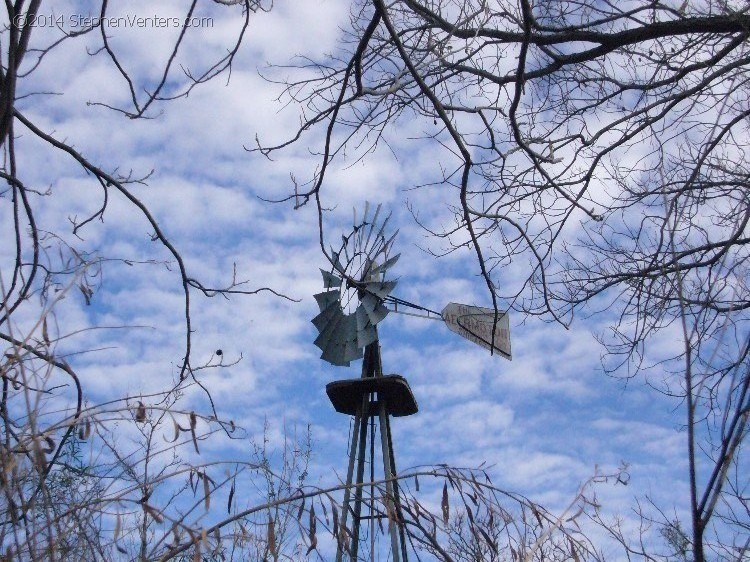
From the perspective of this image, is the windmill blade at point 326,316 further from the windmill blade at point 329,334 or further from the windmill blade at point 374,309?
the windmill blade at point 374,309

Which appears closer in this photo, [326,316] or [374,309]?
[374,309]

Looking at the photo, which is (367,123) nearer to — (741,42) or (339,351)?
(741,42)

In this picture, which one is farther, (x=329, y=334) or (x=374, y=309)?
(x=329, y=334)

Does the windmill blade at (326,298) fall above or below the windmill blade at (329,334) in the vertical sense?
above

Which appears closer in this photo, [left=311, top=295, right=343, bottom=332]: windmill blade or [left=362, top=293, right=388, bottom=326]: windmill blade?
[left=362, top=293, right=388, bottom=326]: windmill blade

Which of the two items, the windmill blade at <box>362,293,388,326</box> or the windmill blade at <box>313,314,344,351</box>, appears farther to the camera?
the windmill blade at <box>313,314,344,351</box>

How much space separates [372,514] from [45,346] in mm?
720

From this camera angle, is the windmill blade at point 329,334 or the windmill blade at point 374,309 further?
the windmill blade at point 329,334

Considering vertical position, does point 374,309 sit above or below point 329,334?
above

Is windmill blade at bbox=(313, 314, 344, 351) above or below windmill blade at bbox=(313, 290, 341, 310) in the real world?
below

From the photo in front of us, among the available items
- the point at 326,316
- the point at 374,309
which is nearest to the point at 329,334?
the point at 326,316

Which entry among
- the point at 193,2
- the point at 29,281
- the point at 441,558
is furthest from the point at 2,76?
the point at 441,558

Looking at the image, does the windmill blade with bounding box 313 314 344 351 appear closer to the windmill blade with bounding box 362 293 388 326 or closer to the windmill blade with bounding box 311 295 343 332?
the windmill blade with bounding box 311 295 343 332

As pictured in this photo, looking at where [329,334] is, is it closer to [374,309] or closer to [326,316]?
[326,316]
